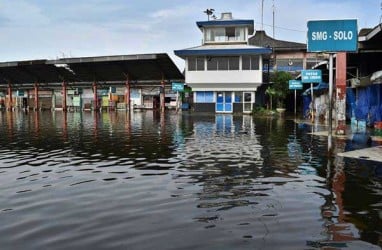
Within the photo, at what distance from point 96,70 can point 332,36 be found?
47.2 metres

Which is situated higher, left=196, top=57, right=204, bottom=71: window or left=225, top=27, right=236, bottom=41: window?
left=225, top=27, right=236, bottom=41: window

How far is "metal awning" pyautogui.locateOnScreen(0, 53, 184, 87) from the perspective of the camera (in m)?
54.6

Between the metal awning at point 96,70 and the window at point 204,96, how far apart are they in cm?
676

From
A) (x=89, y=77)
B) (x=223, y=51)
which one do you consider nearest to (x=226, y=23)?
(x=223, y=51)

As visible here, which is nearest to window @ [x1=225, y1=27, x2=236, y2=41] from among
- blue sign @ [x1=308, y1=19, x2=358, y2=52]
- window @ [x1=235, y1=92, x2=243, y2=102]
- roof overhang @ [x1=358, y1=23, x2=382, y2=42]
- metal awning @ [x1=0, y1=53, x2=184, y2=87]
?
window @ [x1=235, y1=92, x2=243, y2=102]

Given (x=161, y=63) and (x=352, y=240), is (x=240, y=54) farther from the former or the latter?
(x=352, y=240)

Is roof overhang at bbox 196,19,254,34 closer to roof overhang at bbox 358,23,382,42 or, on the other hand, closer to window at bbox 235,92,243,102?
window at bbox 235,92,243,102

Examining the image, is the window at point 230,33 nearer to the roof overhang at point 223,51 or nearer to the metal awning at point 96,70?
the roof overhang at point 223,51

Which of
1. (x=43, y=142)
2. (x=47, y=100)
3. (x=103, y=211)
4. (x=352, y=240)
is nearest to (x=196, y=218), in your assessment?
(x=103, y=211)

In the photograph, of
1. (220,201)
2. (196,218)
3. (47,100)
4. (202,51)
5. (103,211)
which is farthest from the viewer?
(47,100)

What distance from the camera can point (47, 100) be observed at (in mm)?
77500

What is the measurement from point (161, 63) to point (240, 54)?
40.6 ft

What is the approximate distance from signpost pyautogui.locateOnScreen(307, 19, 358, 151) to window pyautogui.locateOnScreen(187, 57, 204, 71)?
3000cm

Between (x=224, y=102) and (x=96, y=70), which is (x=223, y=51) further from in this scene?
(x=96, y=70)
